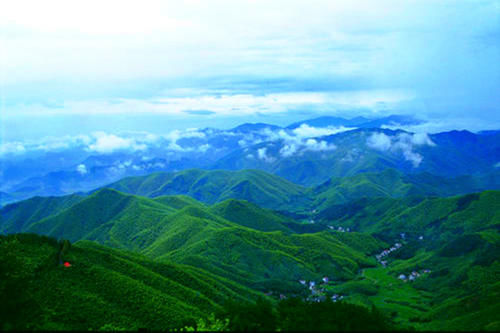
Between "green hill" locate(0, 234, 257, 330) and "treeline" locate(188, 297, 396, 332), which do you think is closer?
"treeline" locate(188, 297, 396, 332)

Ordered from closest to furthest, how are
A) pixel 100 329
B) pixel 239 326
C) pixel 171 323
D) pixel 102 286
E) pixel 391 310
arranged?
pixel 239 326, pixel 100 329, pixel 171 323, pixel 102 286, pixel 391 310

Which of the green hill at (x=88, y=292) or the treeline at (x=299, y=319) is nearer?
the treeline at (x=299, y=319)

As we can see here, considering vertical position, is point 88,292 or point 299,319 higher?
point 299,319

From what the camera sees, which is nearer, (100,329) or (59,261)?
(100,329)

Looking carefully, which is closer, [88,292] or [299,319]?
[299,319]

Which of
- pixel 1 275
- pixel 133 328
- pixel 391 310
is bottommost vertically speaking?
pixel 391 310

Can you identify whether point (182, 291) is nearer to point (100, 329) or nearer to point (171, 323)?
point (171, 323)

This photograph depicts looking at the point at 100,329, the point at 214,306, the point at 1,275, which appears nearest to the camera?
the point at 100,329

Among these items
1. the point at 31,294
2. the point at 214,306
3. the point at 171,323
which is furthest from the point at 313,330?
the point at 31,294
